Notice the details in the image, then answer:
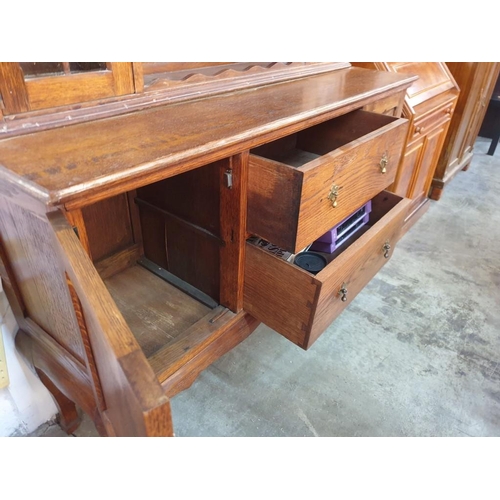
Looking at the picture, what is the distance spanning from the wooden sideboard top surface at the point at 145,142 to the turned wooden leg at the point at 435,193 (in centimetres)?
155

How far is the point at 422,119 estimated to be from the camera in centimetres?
155

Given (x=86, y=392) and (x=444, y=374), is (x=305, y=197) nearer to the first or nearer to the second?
(x=86, y=392)

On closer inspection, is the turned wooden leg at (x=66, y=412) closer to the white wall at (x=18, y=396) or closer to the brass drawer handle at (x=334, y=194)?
the white wall at (x=18, y=396)

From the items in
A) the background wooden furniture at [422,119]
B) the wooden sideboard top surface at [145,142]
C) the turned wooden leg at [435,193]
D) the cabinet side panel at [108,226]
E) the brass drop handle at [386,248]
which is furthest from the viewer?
the turned wooden leg at [435,193]

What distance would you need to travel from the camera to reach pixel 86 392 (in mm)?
697

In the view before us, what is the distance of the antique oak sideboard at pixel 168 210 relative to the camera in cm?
50

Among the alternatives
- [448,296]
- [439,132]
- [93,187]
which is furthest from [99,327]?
[439,132]

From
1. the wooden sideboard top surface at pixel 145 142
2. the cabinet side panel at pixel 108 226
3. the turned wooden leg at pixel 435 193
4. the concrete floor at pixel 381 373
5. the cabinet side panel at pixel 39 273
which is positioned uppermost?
the wooden sideboard top surface at pixel 145 142

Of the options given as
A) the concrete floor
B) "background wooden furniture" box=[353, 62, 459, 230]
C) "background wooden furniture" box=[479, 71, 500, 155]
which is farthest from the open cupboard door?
"background wooden furniture" box=[479, 71, 500, 155]

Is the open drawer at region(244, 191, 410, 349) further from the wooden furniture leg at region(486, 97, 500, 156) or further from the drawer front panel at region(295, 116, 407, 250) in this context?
the wooden furniture leg at region(486, 97, 500, 156)

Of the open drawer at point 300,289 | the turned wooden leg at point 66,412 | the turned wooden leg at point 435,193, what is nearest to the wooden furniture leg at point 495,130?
the turned wooden leg at point 435,193

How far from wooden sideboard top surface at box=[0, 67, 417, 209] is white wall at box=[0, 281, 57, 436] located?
1.40 feet

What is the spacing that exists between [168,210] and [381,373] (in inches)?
32.0
